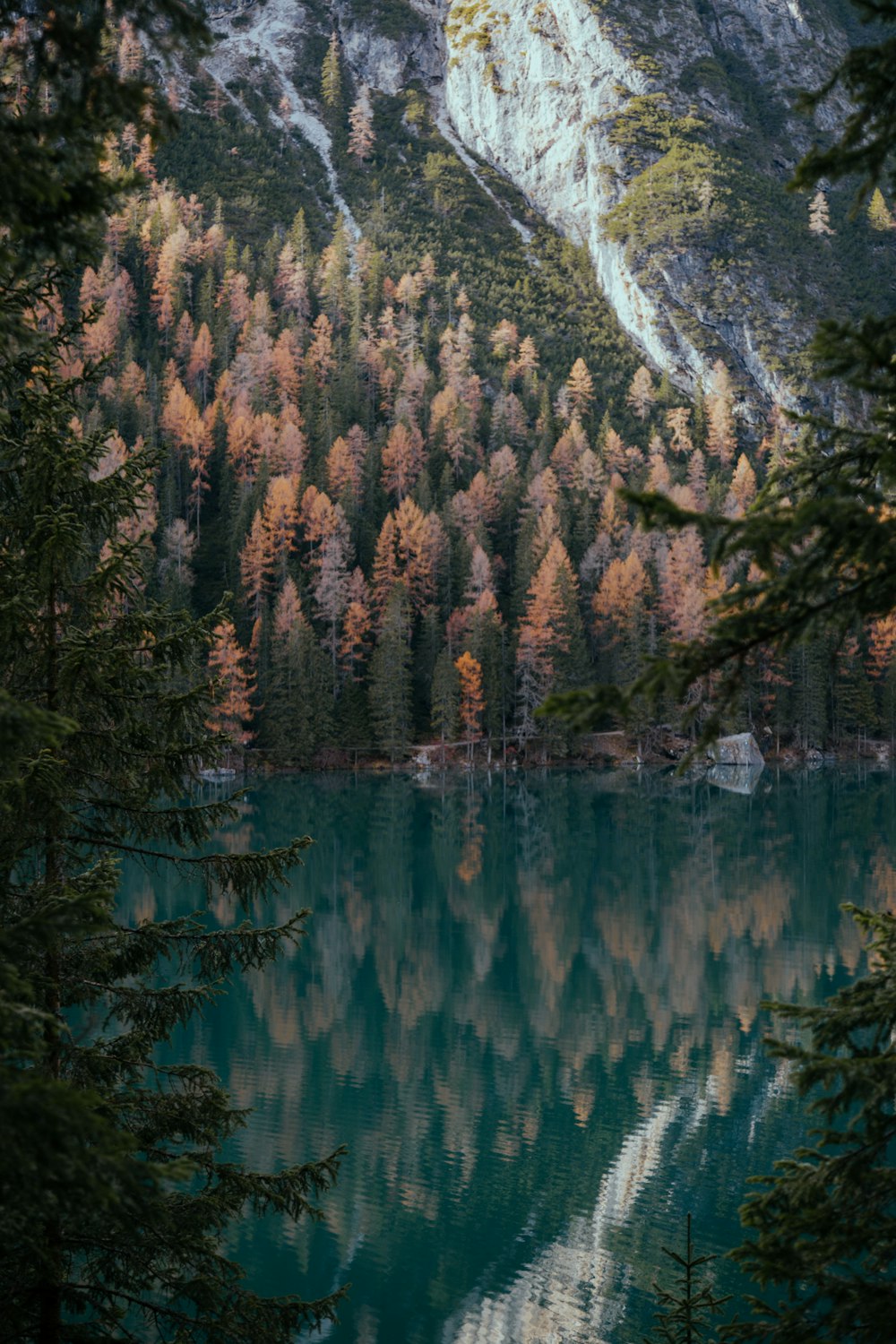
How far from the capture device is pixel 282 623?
7594cm

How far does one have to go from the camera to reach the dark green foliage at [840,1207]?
431 centimetres

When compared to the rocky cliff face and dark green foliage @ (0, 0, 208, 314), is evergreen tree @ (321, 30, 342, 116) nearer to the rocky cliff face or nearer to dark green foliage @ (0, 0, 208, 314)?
the rocky cliff face

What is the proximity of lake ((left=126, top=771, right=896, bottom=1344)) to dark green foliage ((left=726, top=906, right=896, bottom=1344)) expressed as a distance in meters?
9.39

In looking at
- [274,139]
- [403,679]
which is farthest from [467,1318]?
[274,139]

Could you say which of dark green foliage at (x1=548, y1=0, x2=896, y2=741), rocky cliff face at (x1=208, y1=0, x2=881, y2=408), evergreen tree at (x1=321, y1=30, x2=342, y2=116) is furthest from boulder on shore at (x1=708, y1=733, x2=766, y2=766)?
evergreen tree at (x1=321, y1=30, x2=342, y2=116)

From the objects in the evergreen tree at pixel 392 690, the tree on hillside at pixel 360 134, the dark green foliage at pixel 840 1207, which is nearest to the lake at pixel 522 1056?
the dark green foliage at pixel 840 1207

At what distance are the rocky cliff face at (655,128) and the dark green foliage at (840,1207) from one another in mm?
133875

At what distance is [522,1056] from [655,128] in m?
160

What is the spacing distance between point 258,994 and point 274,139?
552ft

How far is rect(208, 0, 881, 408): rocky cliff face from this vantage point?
140250 millimetres

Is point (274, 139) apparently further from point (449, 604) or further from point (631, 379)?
point (449, 604)

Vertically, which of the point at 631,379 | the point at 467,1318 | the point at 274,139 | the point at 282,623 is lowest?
the point at 467,1318

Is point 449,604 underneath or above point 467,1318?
above

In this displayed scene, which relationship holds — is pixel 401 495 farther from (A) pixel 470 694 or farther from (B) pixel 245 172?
(B) pixel 245 172
